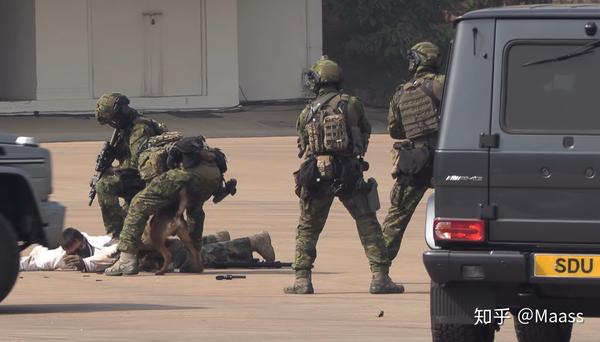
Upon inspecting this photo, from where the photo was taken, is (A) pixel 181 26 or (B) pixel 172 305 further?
(A) pixel 181 26

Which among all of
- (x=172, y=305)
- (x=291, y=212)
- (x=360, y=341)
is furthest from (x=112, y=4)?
(x=360, y=341)

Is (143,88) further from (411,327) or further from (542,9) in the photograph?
(542,9)

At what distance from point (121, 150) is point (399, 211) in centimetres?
285

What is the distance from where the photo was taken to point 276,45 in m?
28.9

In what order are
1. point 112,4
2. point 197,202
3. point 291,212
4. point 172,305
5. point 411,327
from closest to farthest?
point 411,327, point 172,305, point 197,202, point 291,212, point 112,4

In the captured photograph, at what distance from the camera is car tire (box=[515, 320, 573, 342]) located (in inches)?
354

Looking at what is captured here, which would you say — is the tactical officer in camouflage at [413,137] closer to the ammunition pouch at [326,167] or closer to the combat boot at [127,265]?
the ammunition pouch at [326,167]

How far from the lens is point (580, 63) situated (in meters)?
7.65

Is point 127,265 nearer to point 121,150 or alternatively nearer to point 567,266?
point 121,150

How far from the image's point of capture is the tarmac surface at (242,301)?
31.3 ft

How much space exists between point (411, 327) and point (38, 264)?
478cm

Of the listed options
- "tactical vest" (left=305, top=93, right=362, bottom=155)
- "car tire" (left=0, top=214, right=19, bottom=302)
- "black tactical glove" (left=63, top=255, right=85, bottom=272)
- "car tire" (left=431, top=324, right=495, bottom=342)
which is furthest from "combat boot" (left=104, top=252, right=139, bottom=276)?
"car tire" (left=431, top=324, right=495, bottom=342)

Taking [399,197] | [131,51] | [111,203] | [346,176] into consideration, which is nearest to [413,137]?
[399,197]

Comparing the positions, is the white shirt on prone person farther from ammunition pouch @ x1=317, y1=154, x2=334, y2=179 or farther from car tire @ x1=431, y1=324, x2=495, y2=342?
car tire @ x1=431, y1=324, x2=495, y2=342
